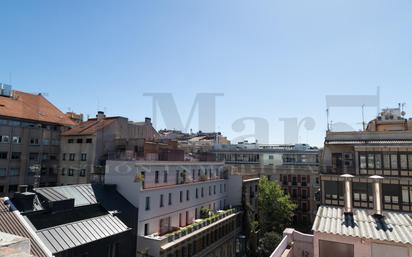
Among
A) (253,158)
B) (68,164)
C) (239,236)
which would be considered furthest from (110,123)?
(253,158)

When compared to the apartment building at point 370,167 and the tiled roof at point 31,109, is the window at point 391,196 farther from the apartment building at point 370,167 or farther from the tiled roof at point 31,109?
the tiled roof at point 31,109

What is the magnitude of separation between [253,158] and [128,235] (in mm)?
43086

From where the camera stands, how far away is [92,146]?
34.3 m

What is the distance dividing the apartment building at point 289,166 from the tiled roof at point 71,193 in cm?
3308

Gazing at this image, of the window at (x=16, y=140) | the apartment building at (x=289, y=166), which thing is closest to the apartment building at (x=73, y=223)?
the window at (x=16, y=140)

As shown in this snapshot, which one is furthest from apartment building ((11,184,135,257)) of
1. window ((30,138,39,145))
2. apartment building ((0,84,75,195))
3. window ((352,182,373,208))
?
window ((30,138,39,145))

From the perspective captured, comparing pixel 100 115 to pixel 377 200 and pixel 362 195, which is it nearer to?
pixel 362 195

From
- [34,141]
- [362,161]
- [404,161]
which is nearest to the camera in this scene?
[404,161]

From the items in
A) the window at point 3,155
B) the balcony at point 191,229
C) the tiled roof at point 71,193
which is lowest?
the balcony at point 191,229

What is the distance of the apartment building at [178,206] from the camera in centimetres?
2627

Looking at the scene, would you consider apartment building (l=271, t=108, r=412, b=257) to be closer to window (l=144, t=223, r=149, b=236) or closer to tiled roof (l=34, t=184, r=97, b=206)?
tiled roof (l=34, t=184, r=97, b=206)

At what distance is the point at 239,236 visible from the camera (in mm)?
41500

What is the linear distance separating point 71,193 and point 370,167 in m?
25.1

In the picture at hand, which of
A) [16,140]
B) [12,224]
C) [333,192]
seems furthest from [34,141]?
[333,192]
